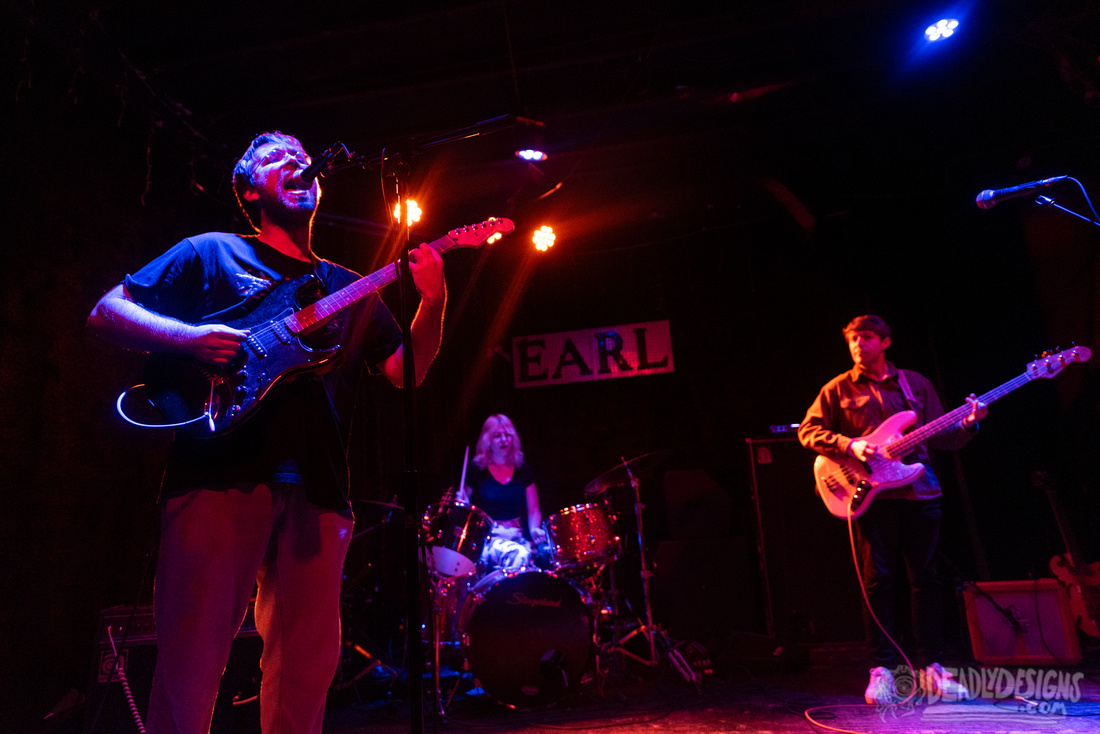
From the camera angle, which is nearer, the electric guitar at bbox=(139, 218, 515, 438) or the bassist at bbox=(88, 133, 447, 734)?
the bassist at bbox=(88, 133, 447, 734)

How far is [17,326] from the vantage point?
3.64 m

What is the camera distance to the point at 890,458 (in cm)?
401

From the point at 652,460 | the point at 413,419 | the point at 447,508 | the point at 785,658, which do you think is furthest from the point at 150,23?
the point at 785,658

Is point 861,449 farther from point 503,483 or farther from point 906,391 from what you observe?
point 503,483

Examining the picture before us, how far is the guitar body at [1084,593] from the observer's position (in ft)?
15.3

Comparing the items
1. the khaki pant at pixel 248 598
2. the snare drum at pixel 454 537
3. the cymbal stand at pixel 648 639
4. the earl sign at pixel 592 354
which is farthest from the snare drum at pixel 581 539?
the khaki pant at pixel 248 598

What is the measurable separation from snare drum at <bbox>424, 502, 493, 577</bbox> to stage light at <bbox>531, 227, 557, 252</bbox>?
10.2 feet

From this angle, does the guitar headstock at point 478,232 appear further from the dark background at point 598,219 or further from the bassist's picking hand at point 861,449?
the bassist's picking hand at point 861,449

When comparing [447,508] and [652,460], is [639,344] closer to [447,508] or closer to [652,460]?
[652,460]

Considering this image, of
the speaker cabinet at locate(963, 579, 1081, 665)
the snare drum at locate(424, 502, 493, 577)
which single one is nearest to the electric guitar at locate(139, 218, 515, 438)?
the snare drum at locate(424, 502, 493, 577)

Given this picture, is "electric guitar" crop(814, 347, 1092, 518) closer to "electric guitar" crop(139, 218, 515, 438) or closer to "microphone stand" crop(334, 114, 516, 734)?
"microphone stand" crop(334, 114, 516, 734)

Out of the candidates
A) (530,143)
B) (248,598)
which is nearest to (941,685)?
(248,598)

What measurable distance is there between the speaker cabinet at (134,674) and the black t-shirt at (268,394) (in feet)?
5.29

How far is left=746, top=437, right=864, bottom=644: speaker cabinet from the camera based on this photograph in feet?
18.3
